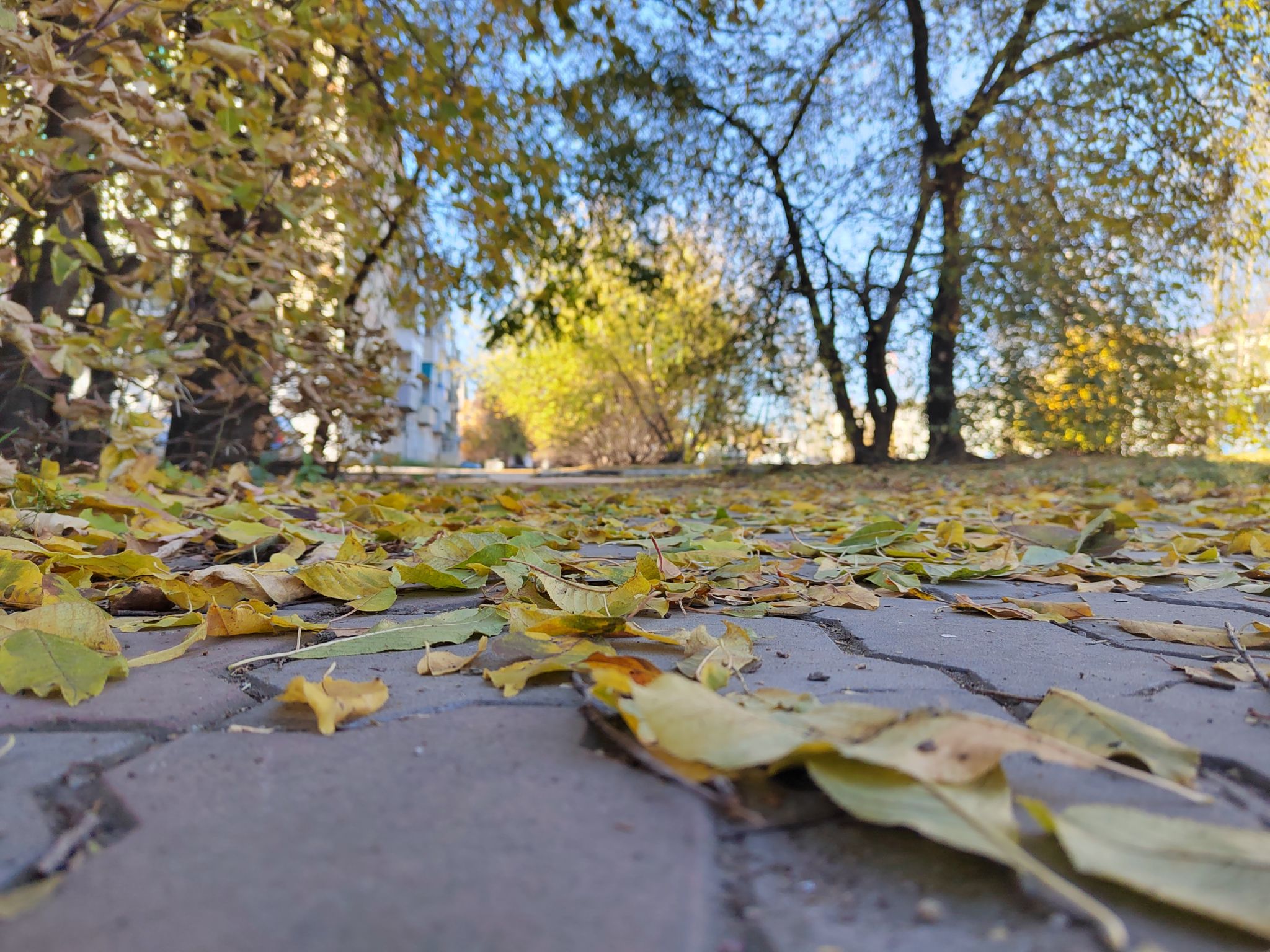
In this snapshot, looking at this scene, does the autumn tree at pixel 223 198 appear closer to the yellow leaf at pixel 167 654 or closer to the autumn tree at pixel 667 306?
the autumn tree at pixel 667 306

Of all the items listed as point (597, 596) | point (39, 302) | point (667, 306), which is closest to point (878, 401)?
point (667, 306)

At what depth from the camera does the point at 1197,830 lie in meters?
0.53

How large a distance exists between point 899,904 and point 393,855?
0.32 m

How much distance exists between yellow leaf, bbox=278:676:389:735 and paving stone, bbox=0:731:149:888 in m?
0.14

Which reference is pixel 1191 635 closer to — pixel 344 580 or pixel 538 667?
pixel 538 667

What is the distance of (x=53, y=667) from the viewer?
88 cm

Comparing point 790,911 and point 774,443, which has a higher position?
point 774,443

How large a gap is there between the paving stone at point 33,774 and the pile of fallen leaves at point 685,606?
4.4 inches

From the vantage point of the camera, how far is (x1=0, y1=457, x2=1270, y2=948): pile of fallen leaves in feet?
1.81

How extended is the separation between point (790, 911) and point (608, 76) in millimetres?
6467

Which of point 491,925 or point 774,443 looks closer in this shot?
point 491,925

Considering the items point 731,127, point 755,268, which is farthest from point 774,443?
point 731,127

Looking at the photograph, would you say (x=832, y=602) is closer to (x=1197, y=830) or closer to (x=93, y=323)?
(x=1197, y=830)

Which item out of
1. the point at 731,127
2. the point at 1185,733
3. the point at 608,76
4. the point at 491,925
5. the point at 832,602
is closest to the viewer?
the point at 491,925
